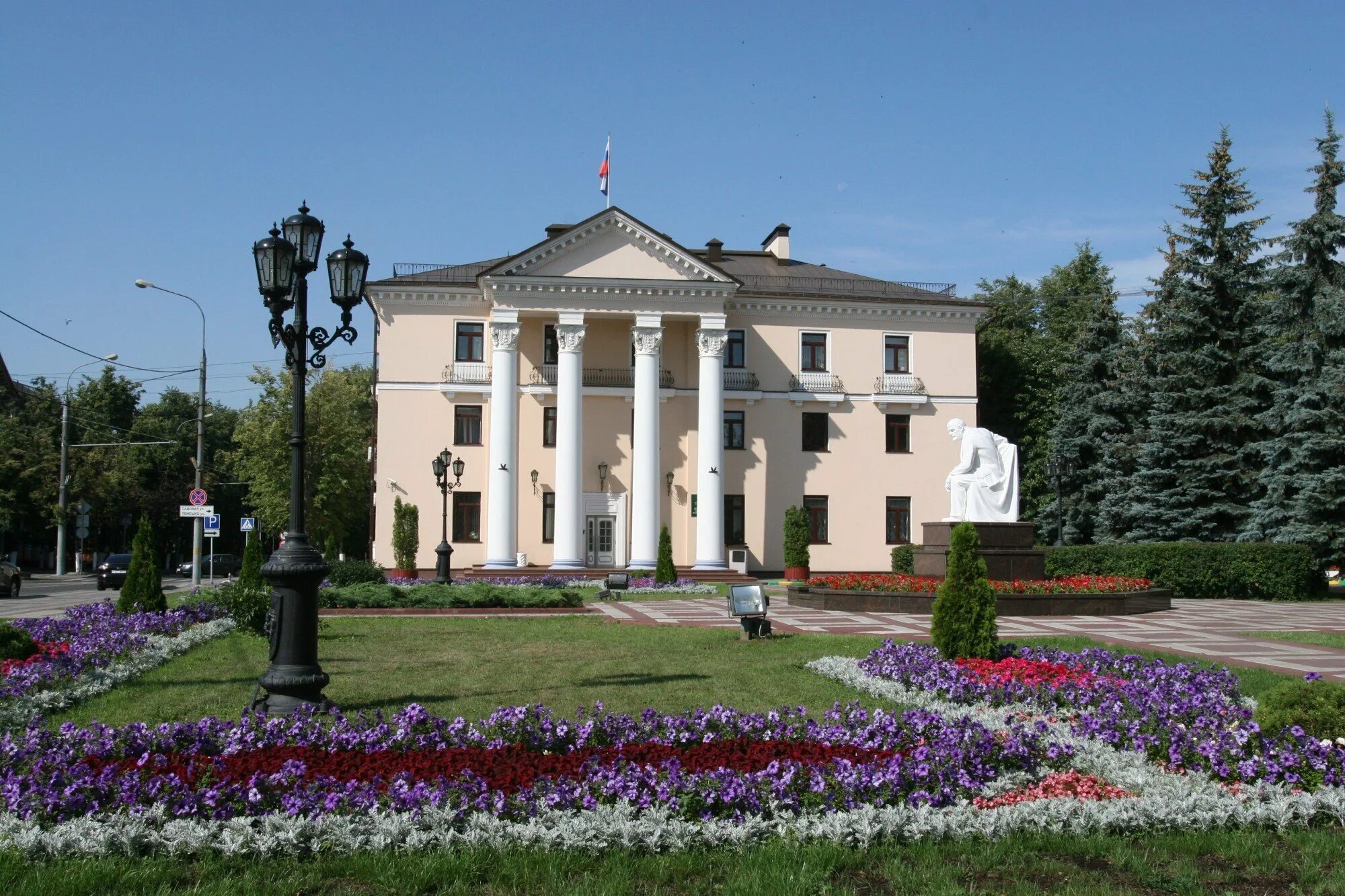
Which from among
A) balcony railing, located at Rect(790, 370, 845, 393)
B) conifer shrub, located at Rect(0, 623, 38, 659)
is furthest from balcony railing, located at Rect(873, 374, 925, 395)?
conifer shrub, located at Rect(0, 623, 38, 659)

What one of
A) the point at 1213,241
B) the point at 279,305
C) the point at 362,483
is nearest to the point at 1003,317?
the point at 1213,241

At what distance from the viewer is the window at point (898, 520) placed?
1662 inches

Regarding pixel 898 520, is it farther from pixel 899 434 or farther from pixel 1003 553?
pixel 1003 553

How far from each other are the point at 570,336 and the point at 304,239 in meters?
28.5

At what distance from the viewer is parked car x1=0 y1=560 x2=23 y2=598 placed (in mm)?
33531

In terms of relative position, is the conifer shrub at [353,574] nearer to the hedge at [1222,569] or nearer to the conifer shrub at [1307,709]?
the hedge at [1222,569]

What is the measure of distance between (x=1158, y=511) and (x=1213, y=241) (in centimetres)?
901

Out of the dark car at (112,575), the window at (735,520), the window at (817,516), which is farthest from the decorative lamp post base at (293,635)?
the window at (817,516)

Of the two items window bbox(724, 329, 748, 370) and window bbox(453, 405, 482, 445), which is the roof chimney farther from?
window bbox(453, 405, 482, 445)

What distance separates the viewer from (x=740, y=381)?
41531mm

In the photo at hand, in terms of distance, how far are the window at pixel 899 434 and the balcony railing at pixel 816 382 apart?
7.98 feet

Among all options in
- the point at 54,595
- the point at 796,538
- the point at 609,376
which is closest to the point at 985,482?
the point at 796,538

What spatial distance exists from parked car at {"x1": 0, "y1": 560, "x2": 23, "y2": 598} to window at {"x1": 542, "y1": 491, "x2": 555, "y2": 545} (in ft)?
54.3

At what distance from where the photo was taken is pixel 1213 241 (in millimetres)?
36062
